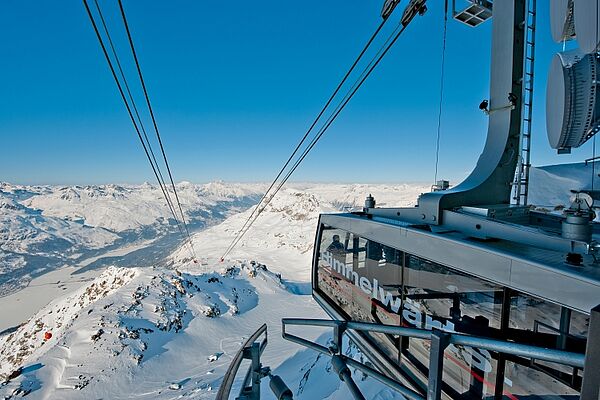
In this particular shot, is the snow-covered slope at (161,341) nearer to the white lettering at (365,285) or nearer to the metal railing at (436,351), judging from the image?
the white lettering at (365,285)

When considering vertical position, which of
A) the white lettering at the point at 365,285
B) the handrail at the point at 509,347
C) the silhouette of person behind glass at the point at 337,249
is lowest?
the white lettering at the point at 365,285

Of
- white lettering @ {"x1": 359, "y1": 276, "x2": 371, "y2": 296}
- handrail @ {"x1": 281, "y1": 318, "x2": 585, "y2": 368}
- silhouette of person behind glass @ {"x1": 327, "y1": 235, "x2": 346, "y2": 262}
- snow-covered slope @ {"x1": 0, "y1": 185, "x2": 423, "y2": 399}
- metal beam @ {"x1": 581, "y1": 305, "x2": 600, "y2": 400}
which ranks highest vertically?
metal beam @ {"x1": 581, "y1": 305, "x2": 600, "y2": 400}

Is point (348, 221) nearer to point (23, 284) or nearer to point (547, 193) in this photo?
point (547, 193)

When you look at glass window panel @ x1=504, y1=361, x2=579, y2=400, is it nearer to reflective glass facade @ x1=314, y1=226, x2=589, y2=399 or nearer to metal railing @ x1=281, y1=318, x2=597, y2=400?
reflective glass facade @ x1=314, y1=226, x2=589, y2=399

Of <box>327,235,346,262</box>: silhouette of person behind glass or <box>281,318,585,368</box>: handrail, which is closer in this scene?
<box>281,318,585,368</box>: handrail

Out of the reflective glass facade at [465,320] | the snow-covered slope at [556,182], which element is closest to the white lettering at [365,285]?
the reflective glass facade at [465,320]

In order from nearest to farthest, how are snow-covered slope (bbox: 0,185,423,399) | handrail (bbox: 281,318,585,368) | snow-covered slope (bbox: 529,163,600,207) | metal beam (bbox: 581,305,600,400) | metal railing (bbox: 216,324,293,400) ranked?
metal beam (bbox: 581,305,600,400), handrail (bbox: 281,318,585,368), metal railing (bbox: 216,324,293,400), snow-covered slope (bbox: 529,163,600,207), snow-covered slope (bbox: 0,185,423,399)

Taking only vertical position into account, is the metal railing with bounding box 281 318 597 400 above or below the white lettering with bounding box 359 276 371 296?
above

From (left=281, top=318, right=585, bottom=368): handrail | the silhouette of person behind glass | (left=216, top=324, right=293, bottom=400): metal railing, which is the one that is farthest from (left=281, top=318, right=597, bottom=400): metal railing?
the silhouette of person behind glass

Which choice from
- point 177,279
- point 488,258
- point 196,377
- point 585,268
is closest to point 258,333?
point 488,258
